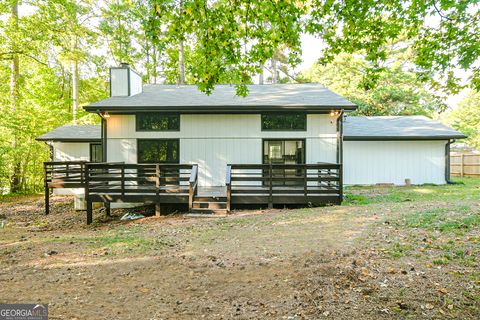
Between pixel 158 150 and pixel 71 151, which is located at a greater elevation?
pixel 71 151

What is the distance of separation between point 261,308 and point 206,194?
667 centimetres

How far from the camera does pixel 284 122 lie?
11.0m

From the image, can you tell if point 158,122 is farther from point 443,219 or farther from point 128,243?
point 443,219

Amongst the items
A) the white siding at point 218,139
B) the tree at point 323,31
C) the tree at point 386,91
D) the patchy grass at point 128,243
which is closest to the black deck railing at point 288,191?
the white siding at point 218,139

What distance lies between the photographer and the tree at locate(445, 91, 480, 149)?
99.5 ft

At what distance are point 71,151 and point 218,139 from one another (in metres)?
9.09

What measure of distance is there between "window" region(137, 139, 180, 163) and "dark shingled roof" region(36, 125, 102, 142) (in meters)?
5.09

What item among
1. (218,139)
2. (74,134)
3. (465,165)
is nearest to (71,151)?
(74,134)

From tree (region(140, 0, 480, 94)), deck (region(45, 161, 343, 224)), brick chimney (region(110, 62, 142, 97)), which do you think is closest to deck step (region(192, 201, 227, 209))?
deck (region(45, 161, 343, 224))

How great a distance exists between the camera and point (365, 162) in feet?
47.7

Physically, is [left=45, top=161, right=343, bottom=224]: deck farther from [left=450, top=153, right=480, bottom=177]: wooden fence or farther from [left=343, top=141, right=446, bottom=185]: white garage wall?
[left=450, top=153, right=480, bottom=177]: wooden fence

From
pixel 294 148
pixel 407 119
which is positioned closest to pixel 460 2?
pixel 294 148

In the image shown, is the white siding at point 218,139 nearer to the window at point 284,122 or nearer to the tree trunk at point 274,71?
the window at point 284,122

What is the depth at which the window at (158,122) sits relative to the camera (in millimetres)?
11039
